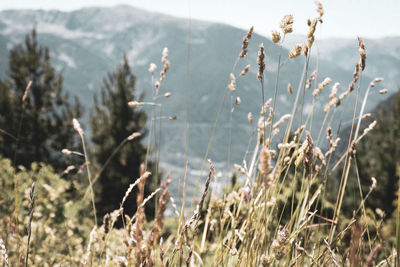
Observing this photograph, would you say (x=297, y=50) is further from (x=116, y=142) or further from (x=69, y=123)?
(x=69, y=123)

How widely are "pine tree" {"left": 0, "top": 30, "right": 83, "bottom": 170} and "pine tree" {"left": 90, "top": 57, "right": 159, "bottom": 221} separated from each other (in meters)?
1.06

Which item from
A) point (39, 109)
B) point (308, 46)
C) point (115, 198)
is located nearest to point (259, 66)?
point (308, 46)

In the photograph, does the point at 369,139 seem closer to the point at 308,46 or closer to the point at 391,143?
the point at 391,143

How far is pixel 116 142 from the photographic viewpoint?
44.7 feet

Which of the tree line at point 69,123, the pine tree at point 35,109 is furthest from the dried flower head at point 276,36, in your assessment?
the pine tree at point 35,109

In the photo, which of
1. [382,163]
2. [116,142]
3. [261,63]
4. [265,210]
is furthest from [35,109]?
[265,210]

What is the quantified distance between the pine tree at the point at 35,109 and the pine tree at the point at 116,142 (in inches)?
41.9

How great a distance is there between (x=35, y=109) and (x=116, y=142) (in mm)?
3585

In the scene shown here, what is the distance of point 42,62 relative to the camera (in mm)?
14383

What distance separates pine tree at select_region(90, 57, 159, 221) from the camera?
13336 mm

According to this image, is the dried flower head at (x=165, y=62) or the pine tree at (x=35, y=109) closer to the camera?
the dried flower head at (x=165, y=62)

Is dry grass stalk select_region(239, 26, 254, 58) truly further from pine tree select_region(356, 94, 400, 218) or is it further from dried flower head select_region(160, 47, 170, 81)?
pine tree select_region(356, 94, 400, 218)

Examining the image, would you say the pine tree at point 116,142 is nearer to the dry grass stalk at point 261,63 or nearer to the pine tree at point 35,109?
the pine tree at point 35,109

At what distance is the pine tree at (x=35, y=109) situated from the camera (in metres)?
13.5
